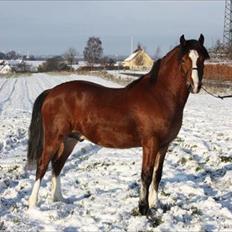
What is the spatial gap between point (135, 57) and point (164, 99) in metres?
102

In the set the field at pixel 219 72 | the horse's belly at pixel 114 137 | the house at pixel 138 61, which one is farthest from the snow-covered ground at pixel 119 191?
the house at pixel 138 61

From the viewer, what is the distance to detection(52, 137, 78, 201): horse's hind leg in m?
6.78

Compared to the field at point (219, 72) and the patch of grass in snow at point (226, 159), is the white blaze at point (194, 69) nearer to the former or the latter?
the patch of grass in snow at point (226, 159)

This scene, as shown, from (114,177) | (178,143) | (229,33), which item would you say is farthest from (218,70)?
(114,177)

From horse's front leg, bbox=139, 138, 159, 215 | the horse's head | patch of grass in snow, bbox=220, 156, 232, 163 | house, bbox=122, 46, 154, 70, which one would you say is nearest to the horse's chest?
horse's front leg, bbox=139, 138, 159, 215

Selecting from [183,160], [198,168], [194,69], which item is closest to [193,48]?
[194,69]

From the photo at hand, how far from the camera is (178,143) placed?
37.6 feet

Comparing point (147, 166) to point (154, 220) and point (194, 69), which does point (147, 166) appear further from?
point (194, 69)

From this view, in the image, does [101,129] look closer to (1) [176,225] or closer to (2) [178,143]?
(1) [176,225]

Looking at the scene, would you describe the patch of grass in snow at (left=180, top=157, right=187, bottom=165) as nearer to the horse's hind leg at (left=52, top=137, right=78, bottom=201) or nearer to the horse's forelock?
the horse's hind leg at (left=52, top=137, right=78, bottom=201)

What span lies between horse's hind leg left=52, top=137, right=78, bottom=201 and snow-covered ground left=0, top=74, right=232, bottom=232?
190mm

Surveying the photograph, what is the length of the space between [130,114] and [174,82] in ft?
2.50

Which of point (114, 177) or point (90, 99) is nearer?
point (90, 99)

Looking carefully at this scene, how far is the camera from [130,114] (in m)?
6.09
